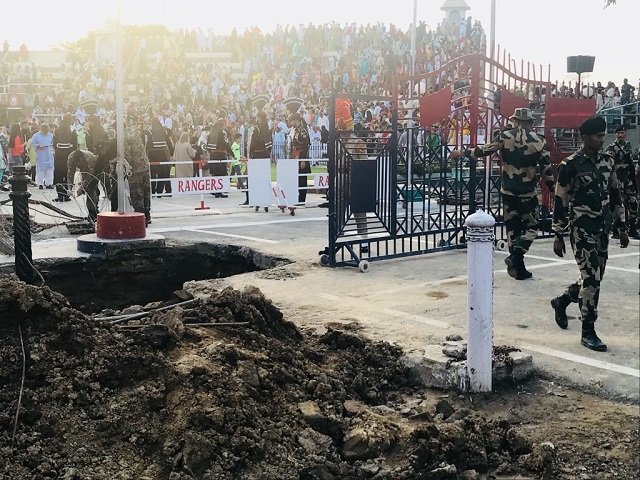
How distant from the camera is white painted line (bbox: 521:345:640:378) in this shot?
5.45 metres

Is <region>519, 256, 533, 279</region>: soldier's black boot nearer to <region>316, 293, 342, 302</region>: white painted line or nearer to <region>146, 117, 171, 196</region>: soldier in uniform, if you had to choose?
<region>316, 293, 342, 302</region>: white painted line

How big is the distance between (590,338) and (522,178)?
10.6 ft

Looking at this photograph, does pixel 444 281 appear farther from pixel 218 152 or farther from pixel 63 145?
pixel 63 145

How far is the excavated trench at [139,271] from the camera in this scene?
9.57 m

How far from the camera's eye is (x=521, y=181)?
8.97 metres

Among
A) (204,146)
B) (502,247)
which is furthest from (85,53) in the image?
(502,247)

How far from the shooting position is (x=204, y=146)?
2291cm

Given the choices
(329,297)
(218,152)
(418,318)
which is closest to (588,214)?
(418,318)

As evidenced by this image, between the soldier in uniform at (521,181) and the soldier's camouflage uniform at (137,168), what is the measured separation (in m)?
6.28

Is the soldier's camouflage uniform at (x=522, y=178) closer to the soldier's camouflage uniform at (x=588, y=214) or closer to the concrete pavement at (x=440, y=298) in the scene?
the concrete pavement at (x=440, y=298)

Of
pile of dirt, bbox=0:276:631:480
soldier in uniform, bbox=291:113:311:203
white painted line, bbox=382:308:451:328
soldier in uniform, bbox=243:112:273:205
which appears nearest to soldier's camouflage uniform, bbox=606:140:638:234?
white painted line, bbox=382:308:451:328

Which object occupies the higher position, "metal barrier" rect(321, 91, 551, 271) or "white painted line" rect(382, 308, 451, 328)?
"metal barrier" rect(321, 91, 551, 271)

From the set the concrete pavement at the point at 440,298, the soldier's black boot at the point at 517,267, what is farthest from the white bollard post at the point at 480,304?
the soldier's black boot at the point at 517,267

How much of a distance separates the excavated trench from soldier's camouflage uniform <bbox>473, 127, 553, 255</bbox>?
285 centimetres
